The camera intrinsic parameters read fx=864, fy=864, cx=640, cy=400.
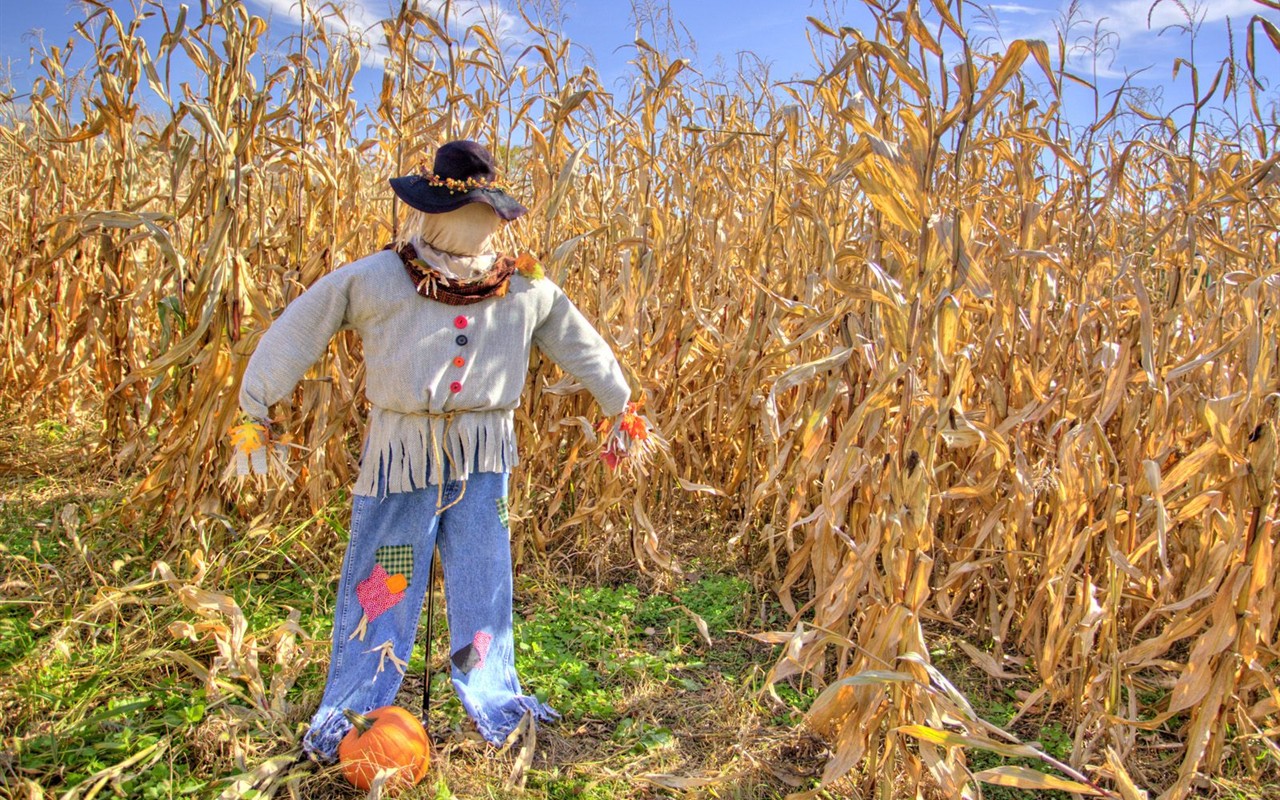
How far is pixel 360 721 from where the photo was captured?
1.96 metres

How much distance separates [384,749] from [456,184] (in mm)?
1262

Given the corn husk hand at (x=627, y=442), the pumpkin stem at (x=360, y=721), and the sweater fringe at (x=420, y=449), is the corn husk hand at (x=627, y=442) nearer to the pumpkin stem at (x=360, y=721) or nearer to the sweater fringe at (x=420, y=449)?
the sweater fringe at (x=420, y=449)

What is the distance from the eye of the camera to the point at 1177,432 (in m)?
2.28

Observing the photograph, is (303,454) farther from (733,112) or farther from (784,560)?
(733,112)

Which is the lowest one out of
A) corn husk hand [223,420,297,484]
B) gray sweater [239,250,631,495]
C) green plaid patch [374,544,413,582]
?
green plaid patch [374,544,413,582]

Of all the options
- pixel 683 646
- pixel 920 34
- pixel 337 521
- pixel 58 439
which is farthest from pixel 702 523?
pixel 58 439

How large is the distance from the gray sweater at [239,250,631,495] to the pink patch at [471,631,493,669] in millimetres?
422

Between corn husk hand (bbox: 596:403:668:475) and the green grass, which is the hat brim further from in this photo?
the green grass

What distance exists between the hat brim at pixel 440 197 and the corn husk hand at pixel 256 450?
0.61 m

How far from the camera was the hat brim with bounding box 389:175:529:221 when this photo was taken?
6.40ft

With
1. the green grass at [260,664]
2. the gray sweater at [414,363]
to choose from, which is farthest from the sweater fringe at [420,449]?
the green grass at [260,664]

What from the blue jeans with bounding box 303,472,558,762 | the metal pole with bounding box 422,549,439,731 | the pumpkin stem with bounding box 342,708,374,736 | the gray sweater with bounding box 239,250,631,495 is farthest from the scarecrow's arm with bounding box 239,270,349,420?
the pumpkin stem with bounding box 342,708,374,736

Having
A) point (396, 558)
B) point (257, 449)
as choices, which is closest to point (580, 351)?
point (396, 558)

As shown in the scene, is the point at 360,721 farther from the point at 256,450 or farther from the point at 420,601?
the point at 256,450
